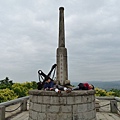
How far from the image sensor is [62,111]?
18.8 ft

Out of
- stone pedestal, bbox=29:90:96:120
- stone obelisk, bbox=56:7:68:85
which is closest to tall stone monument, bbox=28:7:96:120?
stone pedestal, bbox=29:90:96:120

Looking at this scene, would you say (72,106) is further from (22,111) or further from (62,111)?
(22,111)

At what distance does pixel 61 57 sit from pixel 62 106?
97.3 inches

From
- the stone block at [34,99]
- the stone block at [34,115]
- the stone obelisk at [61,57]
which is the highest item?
the stone obelisk at [61,57]

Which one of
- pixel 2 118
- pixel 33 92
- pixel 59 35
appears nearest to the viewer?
pixel 33 92

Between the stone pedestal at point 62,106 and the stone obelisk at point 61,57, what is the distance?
65.2 inches

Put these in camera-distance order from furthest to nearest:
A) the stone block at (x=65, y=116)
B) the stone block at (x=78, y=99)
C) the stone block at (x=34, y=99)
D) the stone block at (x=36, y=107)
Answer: the stone block at (x=34, y=99) → the stone block at (x=36, y=107) → the stone block at (x=78, y=99) → the stone block at (x=65, y=116)

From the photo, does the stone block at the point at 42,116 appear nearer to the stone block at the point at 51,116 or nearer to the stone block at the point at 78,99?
the stone block at the point at 51,116

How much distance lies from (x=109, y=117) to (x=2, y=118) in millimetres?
4712

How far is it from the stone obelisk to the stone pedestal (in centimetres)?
166

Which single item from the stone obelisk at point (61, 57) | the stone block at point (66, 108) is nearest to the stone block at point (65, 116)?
the stone block at point (66, 108)

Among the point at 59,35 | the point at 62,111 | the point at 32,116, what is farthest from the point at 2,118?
the point at 59,35

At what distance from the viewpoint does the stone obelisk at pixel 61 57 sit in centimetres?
747

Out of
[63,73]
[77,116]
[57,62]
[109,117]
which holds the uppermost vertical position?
[57,62]
